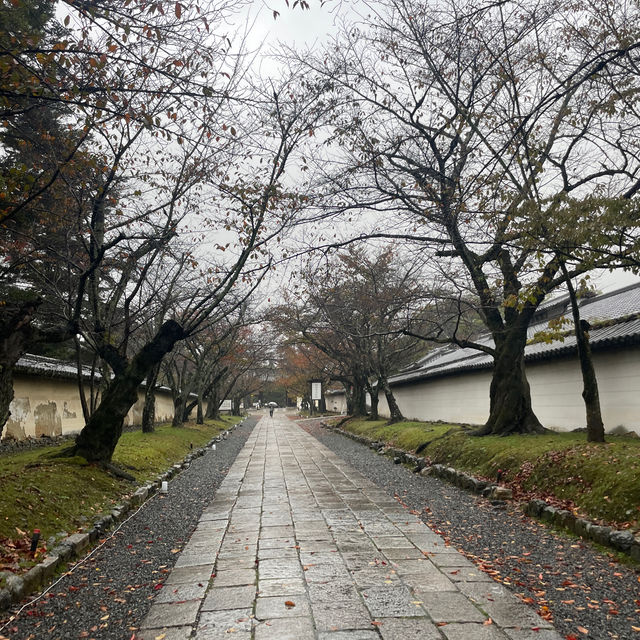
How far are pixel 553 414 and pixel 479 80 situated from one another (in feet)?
26.5

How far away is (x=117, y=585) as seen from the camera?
14.5 ft

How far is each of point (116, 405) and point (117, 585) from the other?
5188mm

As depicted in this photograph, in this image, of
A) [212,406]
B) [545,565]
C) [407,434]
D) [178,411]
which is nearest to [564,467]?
[545,565]

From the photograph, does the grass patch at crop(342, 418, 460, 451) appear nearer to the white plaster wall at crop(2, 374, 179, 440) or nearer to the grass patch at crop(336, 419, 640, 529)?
the grass patch at crop(336, 419, 640, 529)

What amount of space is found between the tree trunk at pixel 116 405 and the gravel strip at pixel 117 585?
171 cm

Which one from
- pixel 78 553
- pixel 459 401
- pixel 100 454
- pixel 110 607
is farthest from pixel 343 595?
pixel 459 401

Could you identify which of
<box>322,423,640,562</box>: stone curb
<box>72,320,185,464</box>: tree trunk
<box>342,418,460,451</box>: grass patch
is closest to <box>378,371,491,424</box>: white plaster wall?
<box>342,418,460,451</box>: grass patch

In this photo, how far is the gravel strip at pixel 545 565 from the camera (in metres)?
3.57

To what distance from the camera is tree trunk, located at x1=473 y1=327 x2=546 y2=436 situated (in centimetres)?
1125

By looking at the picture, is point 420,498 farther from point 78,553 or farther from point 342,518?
point 78,553

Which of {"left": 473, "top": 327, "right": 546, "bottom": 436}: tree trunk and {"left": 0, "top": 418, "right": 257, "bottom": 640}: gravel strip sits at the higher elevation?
{"left": 473, "top": 327, "right": 546, "bottom": 436}: tree trunk

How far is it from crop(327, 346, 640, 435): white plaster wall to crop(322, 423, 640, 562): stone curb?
3.56 m

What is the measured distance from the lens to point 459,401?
18516mm

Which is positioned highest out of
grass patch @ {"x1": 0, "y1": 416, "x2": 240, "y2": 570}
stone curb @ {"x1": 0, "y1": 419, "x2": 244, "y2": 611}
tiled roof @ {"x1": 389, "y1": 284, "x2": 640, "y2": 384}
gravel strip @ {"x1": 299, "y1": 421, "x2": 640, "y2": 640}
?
tiled roof @ {"x1": 389, "y1": 284, "x2": 640, "y2": 384}
